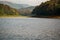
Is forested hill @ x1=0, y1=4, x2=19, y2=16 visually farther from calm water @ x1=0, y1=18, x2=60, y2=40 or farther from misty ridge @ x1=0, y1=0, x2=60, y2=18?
calm water @ x1=0, y1=18, x2=60, y2=40

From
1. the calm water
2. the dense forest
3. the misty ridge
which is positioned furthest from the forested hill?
the dense forest

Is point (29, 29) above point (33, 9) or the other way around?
the other way around

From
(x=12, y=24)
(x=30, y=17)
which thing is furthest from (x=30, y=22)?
(x=12, y=24)

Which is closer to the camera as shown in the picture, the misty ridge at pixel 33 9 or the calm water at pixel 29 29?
the calm water at pixel 29 29

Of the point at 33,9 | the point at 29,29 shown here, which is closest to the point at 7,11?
the point at 33,9

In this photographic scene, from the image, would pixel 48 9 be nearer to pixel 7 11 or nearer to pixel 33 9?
pixel 33 9

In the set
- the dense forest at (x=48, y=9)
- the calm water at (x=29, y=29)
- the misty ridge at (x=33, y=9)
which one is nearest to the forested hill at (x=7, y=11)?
the misty ridge at (x=33, y=9)

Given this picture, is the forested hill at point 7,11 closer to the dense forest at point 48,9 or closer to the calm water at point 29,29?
the calm water at point 29,29

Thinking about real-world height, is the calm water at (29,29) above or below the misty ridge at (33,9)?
below
